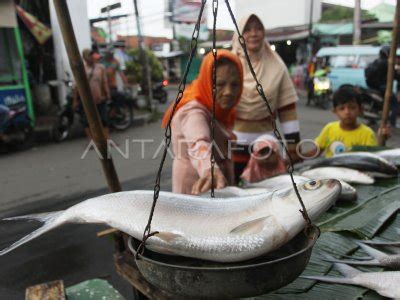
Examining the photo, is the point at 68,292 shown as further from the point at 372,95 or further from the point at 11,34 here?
the point at 372,95

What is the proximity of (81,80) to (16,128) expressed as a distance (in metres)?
7.14

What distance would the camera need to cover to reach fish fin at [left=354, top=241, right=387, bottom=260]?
→ 6.09 ft

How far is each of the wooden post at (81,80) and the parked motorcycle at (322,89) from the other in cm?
1309

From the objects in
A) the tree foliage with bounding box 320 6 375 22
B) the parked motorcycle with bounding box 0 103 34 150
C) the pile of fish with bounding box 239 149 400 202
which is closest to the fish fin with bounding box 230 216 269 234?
the pile of fish with bounding box 239 149 400 202

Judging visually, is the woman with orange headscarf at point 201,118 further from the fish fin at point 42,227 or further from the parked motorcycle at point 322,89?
the parked motorcycle at point 322,89

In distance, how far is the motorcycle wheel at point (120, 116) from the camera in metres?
10.8

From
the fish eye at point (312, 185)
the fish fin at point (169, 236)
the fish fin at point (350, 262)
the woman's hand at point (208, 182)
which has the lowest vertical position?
the fish fin at point (350, 262)

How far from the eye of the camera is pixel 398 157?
11.9 feet

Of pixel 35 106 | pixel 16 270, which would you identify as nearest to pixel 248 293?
pixel 16 270

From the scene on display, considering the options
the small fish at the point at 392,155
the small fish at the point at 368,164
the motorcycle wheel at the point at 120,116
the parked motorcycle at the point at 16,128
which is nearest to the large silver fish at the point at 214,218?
the small fish at the point at 368,164

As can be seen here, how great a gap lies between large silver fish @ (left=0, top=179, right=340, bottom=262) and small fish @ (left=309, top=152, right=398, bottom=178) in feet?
6.60

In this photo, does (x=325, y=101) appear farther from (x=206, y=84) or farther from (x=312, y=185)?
(x=312, y=185)

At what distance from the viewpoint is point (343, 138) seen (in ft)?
13.9

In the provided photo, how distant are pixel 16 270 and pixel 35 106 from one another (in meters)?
8.96
